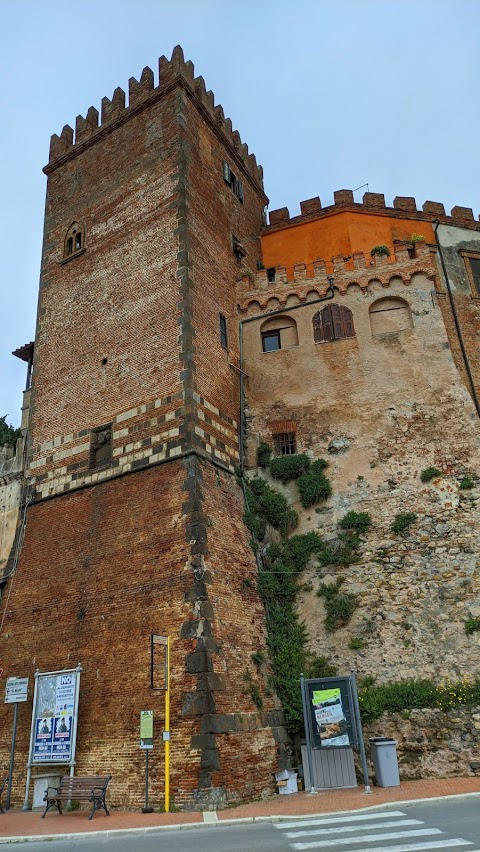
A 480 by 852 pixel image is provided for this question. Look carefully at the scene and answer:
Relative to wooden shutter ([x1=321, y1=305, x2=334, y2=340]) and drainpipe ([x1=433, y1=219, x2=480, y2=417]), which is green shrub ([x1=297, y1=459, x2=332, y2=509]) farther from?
drainpipe ([x1=433, y1=219, x2=480, y2=417])

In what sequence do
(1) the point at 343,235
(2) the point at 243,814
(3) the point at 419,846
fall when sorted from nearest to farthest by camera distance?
(3) the point at 419,846 < (2) the point at 243,814 < (1) the point at 343,235

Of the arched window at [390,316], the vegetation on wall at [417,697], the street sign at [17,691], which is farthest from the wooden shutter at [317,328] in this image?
the street sign at [17,691]

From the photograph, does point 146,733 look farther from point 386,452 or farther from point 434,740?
point 386,452

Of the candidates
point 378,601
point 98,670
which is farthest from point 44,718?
point 378,601

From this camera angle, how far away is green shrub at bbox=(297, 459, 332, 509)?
16469 mm

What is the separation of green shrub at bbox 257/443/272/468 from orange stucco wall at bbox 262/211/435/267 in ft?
22.9

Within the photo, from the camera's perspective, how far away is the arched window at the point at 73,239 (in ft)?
64.7

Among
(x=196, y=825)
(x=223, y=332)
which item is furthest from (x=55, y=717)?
(x=223, y=332)

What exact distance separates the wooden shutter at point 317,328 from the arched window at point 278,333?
59 centimetres

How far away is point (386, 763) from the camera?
12.2m

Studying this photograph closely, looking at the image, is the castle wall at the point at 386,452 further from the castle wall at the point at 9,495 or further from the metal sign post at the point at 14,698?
the castle wall at the point at 9,495

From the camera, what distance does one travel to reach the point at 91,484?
15977 millimetres

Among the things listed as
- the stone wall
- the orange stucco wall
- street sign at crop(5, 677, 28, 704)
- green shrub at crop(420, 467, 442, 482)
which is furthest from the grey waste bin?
the orange stucco wall

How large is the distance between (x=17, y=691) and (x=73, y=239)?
12.9 m
